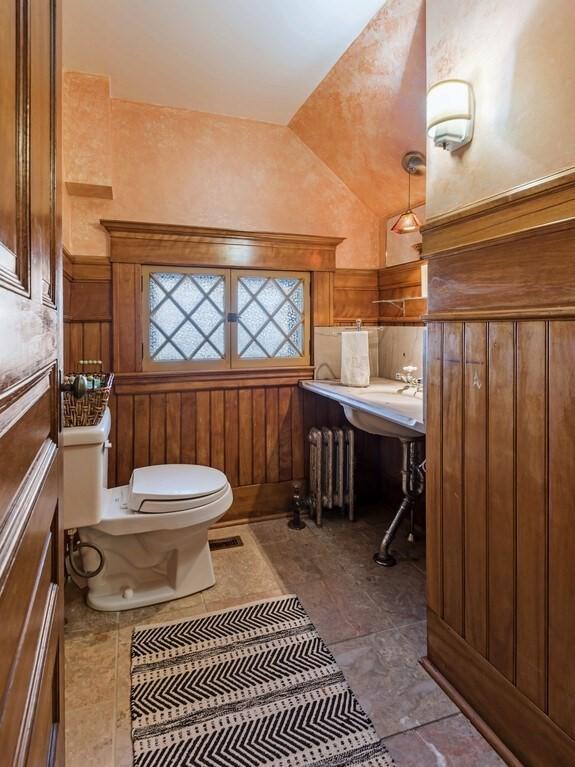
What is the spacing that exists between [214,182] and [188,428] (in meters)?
1.44

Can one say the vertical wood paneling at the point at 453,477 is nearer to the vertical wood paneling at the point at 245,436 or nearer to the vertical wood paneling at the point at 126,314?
the vertical wood paneling at the point at 245,436

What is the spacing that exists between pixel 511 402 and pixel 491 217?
514 mm

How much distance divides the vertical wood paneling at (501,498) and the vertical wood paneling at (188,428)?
182 cm

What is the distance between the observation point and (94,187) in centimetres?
234

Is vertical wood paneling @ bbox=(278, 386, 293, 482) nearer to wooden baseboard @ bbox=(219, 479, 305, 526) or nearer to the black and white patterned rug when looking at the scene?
wooden baseboard @ bbox=(219, 479, 305, 526)

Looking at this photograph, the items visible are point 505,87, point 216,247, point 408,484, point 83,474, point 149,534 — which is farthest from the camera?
point 216,247

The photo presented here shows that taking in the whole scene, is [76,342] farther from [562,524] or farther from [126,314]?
[562,524]

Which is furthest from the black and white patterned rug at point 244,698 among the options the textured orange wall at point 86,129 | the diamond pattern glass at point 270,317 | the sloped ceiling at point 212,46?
the sloped ceiling at point 212,46

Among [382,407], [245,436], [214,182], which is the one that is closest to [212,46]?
[214,182]

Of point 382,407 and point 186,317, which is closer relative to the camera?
point 382,407

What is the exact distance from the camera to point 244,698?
1521 mm

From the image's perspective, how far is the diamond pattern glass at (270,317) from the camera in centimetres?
285

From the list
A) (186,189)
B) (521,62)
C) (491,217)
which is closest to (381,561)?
(491,217)

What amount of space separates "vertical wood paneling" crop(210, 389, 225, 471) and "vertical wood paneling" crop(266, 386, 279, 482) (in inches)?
11.5
